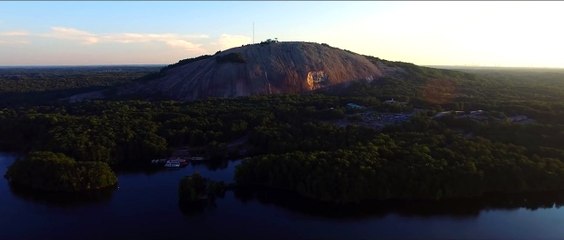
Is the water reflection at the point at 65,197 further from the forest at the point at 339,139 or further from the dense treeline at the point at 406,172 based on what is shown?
the dense treeline at the point at 406,172

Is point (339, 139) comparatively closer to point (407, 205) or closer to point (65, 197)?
point (407, 205)

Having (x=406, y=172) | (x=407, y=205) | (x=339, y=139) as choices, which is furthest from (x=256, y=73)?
(x=407, y=205)

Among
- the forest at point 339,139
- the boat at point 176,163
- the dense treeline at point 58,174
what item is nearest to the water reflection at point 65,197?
the dense treeline at point 58,174

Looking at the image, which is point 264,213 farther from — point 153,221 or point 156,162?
point 156,162

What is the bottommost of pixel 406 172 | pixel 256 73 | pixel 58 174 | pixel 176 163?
pixel 176 163

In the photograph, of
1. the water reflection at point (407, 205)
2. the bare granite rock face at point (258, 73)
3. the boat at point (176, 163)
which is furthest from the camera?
the bare granite rock face at point (258, 73)

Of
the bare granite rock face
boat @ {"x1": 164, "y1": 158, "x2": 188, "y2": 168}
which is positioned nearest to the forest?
boat @ {"x1": 164, "y1": 158, "x2": 188, "y2": 168}

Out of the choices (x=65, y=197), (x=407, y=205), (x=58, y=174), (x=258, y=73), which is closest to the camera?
(x=407, y=205)
